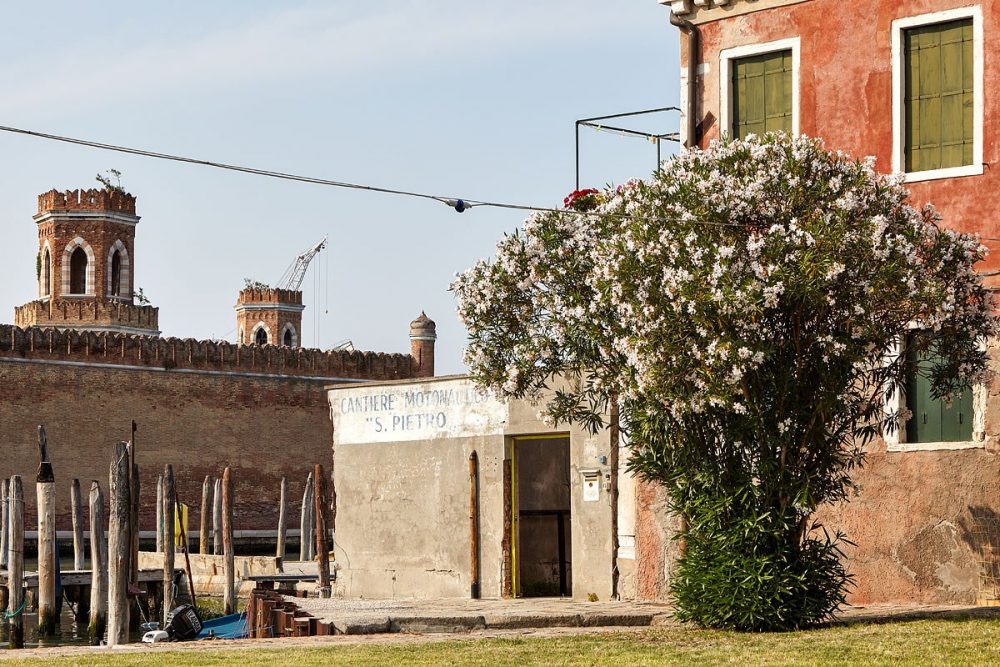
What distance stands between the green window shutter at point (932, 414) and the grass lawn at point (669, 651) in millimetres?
2182

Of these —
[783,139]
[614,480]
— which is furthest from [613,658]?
[614,480]

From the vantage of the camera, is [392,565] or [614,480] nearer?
[614,480]

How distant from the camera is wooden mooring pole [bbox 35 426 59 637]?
2205cm

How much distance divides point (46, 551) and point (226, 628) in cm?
464

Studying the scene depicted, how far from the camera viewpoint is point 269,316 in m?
68.5

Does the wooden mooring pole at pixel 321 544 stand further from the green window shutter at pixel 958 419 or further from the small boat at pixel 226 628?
the green window shutter at pixel 958 419

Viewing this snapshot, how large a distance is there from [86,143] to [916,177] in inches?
269

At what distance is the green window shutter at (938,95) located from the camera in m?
13.2

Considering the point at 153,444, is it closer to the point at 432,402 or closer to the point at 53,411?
the point at 53,411

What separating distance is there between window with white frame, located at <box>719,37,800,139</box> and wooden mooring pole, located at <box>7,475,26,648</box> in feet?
42.6

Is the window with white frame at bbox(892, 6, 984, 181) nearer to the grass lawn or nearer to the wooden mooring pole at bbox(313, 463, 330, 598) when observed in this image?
the grass lawn

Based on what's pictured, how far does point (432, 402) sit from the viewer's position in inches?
669

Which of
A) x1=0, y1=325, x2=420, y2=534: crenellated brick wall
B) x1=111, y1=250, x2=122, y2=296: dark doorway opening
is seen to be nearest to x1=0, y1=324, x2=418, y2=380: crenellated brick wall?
x1=0, y1=325, x2=420, y2=534: crenellated brick wall

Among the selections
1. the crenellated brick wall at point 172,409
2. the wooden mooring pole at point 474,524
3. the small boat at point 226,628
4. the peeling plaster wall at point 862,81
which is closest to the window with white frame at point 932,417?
the peeling plaster wall at point 862,81
